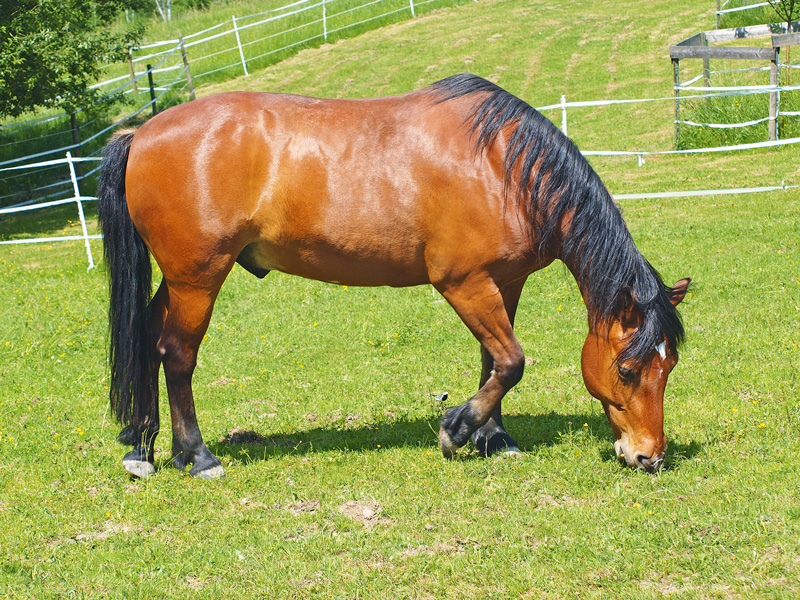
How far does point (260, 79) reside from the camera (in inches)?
920

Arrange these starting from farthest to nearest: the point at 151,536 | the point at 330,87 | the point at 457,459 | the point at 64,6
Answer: the point at 330,87
the point at 64,6
the point at 457,459
the point at 151,536

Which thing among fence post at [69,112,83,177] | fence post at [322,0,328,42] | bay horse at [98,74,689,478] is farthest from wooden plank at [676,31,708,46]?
fence post at [322,0,328,42]

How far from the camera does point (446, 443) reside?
454 centimetres

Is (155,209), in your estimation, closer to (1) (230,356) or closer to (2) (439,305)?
(1) (230,356)

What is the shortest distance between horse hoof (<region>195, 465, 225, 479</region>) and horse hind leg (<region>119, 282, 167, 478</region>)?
31 centimetres

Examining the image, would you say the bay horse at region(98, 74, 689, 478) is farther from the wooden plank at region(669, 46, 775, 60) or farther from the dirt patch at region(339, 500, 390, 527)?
the wooden plank at region(669, 46, 775, 60)

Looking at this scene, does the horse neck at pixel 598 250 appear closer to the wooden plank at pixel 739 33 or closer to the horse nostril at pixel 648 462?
the horse nostril at pixel 648 462

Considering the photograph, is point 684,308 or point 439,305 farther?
point 439,305

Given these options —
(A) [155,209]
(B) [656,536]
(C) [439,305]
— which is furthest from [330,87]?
(B) [656,536]

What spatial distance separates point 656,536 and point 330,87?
67.4 ft

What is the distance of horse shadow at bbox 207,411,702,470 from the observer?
4848 millimetres

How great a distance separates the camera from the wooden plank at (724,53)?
44.8 ft

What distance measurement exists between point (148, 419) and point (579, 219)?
9.57 feet

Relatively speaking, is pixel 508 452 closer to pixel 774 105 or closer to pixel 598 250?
pixel 598 250
